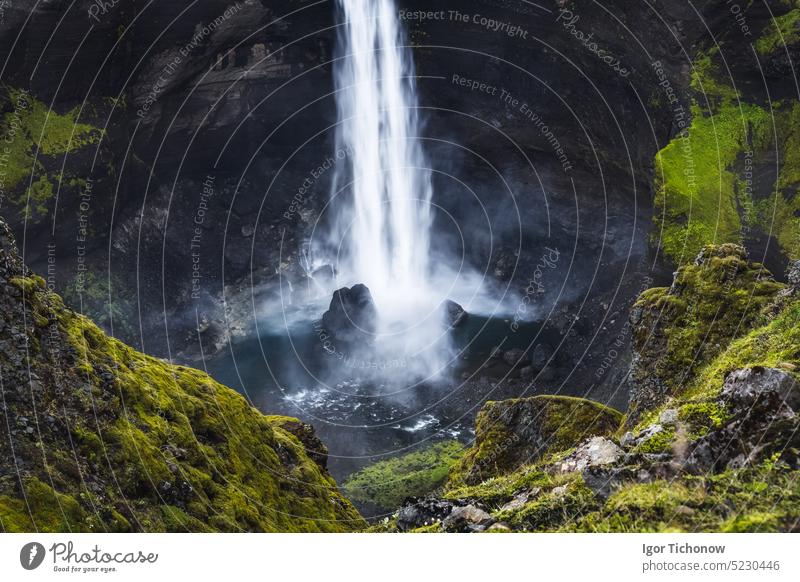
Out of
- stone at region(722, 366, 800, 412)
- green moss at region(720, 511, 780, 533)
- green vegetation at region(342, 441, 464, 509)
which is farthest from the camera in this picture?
green vegetation at region(342, 441, 464, 509)

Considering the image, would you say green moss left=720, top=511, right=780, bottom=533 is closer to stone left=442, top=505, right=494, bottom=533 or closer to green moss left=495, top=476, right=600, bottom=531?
green moss left=495, top=476, right=600, bottom=531

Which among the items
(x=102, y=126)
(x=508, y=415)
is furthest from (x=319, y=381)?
(x=508, y=415)

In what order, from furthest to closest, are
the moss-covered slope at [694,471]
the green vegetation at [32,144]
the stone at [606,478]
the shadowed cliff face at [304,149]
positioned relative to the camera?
the green vegetation at [32,144], the shadowed cliff face at [304,149], the stone at [606,478], the moss-covered slope at [694,471]

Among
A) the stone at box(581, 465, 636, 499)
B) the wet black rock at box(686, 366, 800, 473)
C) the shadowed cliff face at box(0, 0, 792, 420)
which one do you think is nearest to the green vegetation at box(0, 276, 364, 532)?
the stone at box(581, 465, 636, 499)

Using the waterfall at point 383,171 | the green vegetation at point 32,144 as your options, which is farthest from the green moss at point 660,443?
the green vegetation at point 32,144

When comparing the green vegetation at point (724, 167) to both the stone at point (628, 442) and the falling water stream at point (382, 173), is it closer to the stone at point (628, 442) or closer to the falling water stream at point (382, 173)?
the falling water stream at point (382, 173)

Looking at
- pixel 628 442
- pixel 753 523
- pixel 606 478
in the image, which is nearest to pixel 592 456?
pixel 628 442
